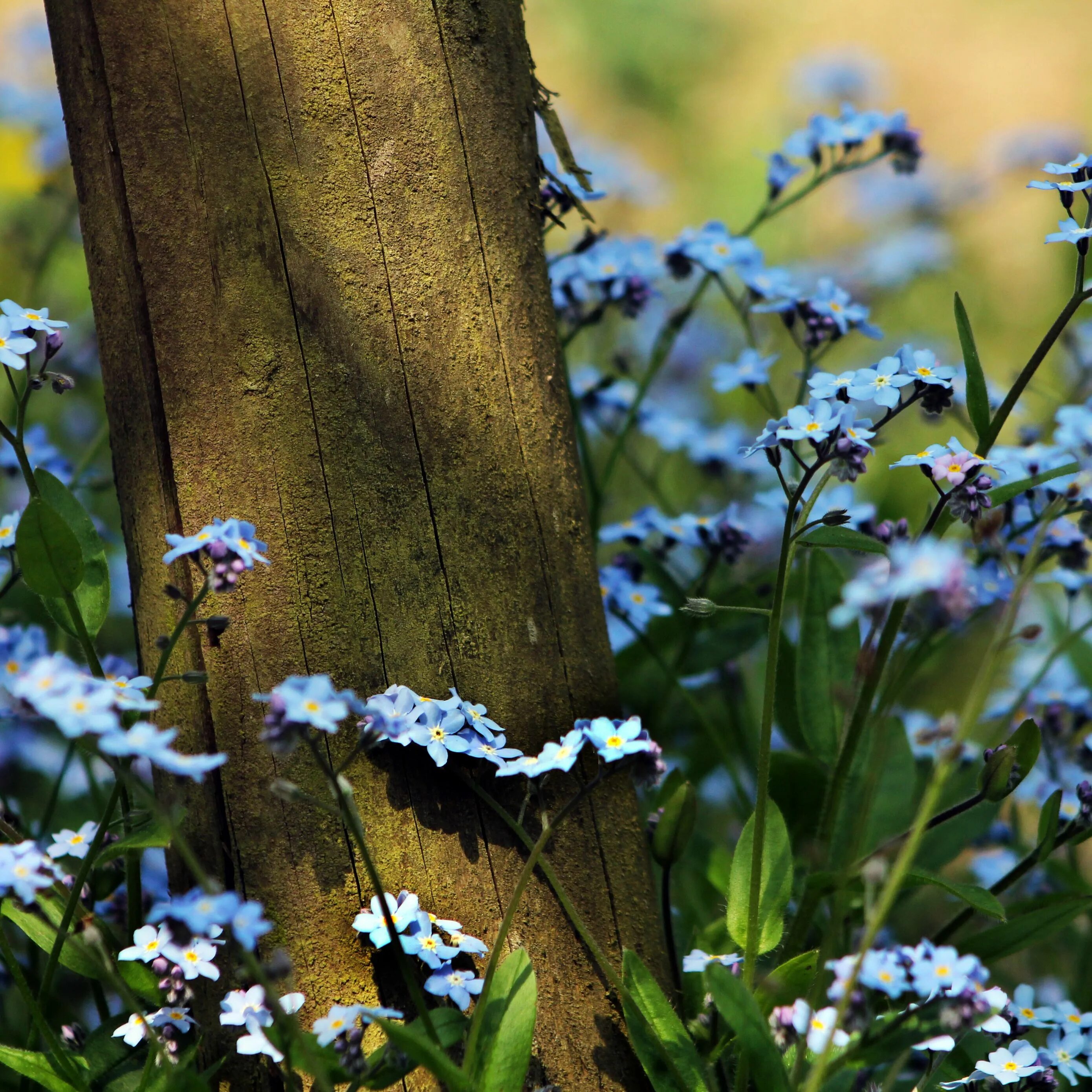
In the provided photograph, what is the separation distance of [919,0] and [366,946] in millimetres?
8773

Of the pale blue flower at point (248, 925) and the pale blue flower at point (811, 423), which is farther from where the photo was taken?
the pale blue flower at point (811, 423)

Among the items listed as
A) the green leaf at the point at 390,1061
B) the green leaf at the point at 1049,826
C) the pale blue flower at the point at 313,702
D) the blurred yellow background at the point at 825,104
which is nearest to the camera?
the pale blue flower at the point at 313,702

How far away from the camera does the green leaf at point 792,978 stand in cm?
147

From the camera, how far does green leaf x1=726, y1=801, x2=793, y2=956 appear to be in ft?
5.18

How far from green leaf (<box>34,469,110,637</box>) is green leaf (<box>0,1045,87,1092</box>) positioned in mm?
542

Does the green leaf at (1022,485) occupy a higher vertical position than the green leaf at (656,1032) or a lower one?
higher

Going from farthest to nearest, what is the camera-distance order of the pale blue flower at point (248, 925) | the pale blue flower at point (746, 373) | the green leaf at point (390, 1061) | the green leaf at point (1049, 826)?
the pale blue flower at point (746, 373), the green leaf at point (1049, 826), the green leaf at point (390, 1061), the pale blue flower at point (248, 925)

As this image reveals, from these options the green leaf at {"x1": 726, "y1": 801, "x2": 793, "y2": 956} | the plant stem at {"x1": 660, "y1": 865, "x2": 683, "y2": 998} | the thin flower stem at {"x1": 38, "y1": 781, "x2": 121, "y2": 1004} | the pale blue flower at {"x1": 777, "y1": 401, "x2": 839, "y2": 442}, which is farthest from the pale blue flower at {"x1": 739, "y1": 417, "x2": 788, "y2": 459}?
the thin flower stem at {"x1": 38, "y1": 781, "x2": 121, "y2": 1004}

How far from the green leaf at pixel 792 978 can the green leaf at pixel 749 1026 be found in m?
0.12

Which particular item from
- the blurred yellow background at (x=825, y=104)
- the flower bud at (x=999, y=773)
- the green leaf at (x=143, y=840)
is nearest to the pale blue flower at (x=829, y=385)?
the flower bud at (x=999, y=773)

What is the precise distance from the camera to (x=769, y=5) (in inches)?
334

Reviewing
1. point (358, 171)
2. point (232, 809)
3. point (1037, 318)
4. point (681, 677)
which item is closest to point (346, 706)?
point (232, 809)

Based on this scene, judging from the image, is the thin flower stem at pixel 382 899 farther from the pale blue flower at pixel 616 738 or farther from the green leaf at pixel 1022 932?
the green leaf at pixel 1022 932

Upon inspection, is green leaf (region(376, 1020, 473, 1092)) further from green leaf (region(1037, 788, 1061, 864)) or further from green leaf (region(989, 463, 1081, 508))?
green leaf (region(989, 463, 1081, 508))
